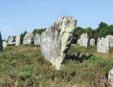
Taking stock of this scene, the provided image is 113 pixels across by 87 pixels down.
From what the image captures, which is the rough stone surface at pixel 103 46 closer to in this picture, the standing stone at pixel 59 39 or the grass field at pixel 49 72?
the grass field at pixel 49 72

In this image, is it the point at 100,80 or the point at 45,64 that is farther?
the point at 45,64

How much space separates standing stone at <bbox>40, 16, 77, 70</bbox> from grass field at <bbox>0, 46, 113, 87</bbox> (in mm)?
291

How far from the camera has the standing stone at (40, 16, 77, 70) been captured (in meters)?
14.4

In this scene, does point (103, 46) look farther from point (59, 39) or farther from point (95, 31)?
point (95, 31)

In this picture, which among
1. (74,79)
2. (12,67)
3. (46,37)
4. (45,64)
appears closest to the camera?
(74,79)

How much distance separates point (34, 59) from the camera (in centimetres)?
1482

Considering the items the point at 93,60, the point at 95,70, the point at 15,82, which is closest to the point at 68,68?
the point at 95,70

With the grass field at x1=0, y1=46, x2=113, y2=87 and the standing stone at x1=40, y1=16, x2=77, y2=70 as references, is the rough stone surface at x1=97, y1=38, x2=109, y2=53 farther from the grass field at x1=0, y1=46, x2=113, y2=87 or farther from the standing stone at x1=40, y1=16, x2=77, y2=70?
the standing stone at x1=40, y1=16, x2=77, y2=70

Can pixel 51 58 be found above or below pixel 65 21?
below

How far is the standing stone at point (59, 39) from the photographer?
566 inches

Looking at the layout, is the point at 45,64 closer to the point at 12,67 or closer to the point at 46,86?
the point at 12,67

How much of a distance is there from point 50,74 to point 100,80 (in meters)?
1.80

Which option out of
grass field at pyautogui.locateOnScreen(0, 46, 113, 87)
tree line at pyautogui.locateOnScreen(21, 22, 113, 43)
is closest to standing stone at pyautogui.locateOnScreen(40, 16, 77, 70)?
grass field at pyautogui.locateOnScreen(0, 46, 113, 87)

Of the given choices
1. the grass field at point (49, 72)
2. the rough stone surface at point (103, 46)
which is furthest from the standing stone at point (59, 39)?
the rough stone surface at point (103, 46)
